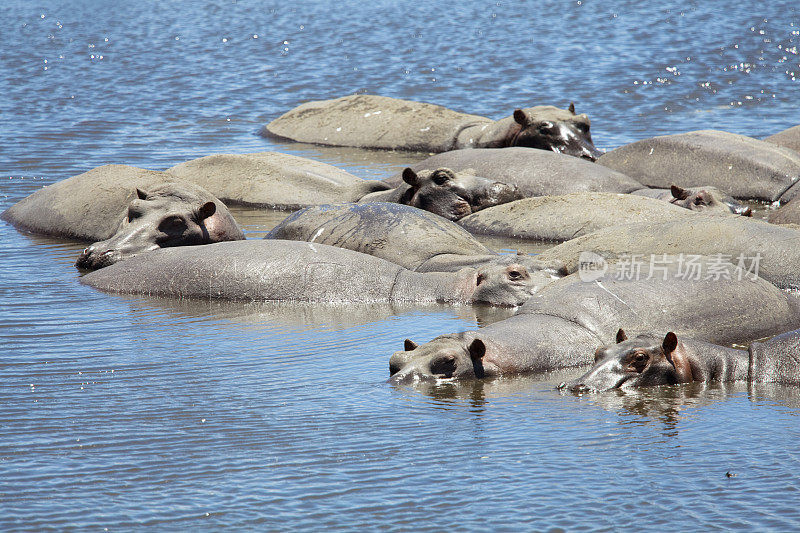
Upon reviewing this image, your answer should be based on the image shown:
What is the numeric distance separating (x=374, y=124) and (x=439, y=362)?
1117 centimetres

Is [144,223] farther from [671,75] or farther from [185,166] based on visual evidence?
[671,75]

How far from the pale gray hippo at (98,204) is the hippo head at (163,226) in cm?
1

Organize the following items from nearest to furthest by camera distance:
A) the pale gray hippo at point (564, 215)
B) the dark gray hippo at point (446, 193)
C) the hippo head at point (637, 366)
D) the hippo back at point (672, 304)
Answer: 1. the hippo head at point (637, 366)
2. the hippo back at point (672, 304)
3. the pale gray hippo at point (564, 215)
4. the dark gray hippo at point (446, 193)

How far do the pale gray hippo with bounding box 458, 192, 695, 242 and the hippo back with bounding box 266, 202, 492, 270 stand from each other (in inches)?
48.7

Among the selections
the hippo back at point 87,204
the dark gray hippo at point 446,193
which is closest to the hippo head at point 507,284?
the dark gray hippo at point 446,193

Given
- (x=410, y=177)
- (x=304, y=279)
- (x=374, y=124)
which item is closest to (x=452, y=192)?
(x=410, y=177)

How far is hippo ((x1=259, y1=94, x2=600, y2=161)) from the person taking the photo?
580 inches

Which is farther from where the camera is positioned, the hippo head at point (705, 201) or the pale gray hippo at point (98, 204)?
the hippo head at point (705, 201)

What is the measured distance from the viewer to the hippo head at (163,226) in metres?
9.57

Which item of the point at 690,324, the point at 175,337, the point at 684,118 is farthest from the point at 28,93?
the point at 690,324

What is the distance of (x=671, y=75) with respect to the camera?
76.4 feet

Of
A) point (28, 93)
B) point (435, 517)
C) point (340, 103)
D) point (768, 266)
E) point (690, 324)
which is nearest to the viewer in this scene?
point (435, 517)

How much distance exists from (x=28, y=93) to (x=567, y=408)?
19.6 m

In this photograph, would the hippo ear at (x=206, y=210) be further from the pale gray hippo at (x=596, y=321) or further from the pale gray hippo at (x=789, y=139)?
the pale gray hippo at (x=789, y=139)
